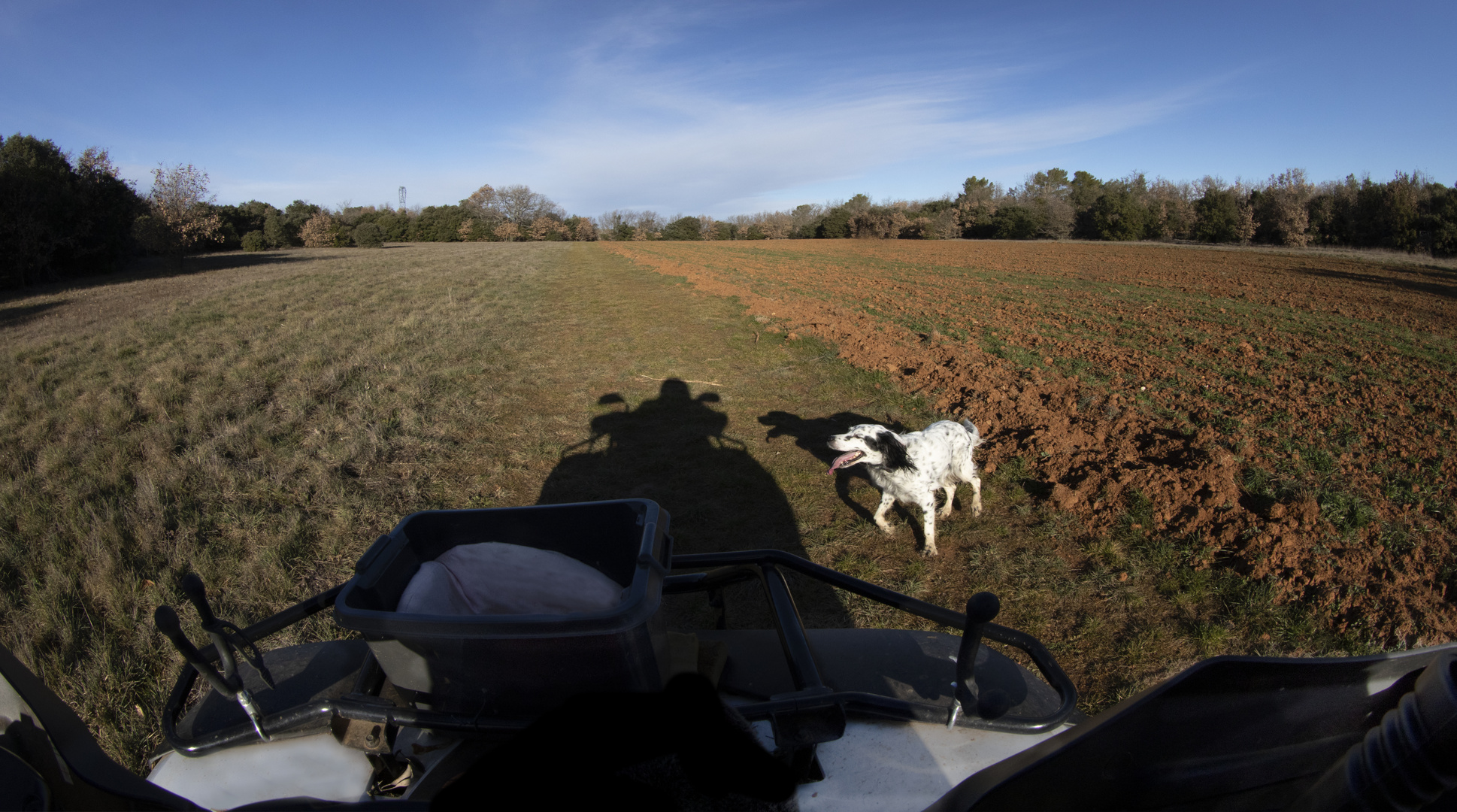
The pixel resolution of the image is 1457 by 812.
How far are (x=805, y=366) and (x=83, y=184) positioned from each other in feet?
123

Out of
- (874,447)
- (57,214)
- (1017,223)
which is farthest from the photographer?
(1017,223)

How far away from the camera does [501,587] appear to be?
1.76 m

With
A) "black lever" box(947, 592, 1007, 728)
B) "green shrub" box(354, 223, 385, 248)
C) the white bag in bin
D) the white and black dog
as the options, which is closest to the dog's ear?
the white and black dog

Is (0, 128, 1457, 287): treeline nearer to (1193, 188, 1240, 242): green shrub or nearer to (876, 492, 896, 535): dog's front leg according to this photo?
(1193, 188, 1240, 242): green shrub

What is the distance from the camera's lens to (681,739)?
0.91m

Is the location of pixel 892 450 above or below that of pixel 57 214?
below

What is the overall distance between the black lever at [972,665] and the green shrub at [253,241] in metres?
66.9

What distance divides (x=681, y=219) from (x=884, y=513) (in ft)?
306

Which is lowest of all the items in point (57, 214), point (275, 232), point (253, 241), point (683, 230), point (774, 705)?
point (774, 705)

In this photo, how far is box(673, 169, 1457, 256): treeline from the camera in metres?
38.2

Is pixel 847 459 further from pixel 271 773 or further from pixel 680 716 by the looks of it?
pixel 680 716

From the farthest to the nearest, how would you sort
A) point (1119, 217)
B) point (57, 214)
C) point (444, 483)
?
point (1119, 217)
point (57, 214)
point (444, 483)

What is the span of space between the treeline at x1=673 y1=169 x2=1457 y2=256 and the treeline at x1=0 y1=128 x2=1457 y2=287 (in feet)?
0.41

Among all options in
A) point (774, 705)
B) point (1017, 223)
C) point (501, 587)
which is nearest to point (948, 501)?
point (774, 705)
